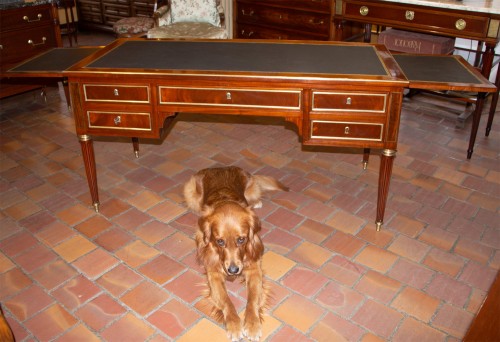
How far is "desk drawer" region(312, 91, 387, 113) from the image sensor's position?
2.91 meters

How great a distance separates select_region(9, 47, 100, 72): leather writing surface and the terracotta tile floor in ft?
3.38

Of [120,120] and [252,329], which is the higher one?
[120,120]

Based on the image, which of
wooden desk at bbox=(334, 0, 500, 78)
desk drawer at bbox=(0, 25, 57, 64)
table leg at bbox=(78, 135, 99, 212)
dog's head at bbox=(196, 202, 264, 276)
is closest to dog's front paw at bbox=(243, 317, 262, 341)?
dog's head at bbox=(196, 202, 264, 276)

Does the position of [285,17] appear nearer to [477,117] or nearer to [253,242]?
[477,117]

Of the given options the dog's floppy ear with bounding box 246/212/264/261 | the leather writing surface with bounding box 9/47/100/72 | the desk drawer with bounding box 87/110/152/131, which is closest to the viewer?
the dog's floppy ear with bounding box 246/212/264/261

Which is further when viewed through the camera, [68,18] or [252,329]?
[68,18]

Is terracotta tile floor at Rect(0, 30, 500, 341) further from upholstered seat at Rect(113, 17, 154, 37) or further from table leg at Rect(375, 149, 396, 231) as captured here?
upholstered seat at Rect(113, 17, 154, 37)

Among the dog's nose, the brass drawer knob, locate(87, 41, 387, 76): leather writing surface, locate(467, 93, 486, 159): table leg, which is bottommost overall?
the dog's nose

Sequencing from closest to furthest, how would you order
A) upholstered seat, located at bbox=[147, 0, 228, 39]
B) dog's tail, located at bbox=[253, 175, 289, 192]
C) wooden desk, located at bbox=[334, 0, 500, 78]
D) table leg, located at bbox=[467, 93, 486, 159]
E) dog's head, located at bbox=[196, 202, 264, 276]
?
dog's head, located at bbox=[196, 202, 264, 276] → dog's tail, located at bbox=[253, 175, 289, 192] → table leg, located at bbox=[467, 93, 486, 159] → wooden desk, located at bbox=[334, 0, 500, 78] → upholstered seat, located at bbox=[147, 0, 228, 39]

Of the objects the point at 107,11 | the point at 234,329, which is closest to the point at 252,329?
the point at 234,329

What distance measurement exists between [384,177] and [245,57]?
1.27 m

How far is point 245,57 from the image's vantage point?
11.0 feet

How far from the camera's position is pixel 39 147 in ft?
15.2

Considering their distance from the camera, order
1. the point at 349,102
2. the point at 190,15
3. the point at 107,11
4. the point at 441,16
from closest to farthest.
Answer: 1. the point at 349,102
2. the point at 441,16
3. the point at 190,15
4. the point at 107,11
